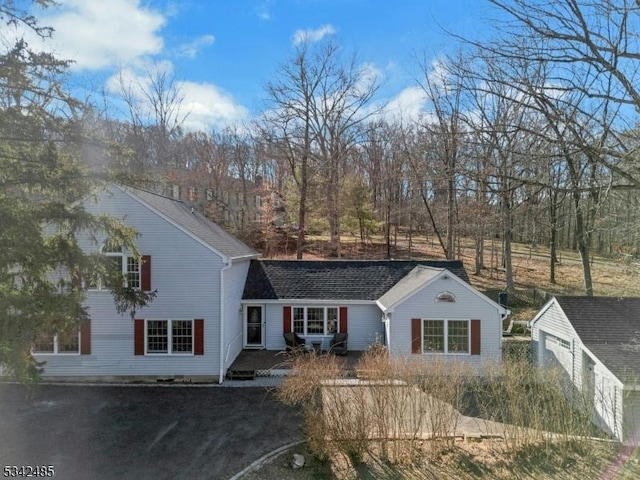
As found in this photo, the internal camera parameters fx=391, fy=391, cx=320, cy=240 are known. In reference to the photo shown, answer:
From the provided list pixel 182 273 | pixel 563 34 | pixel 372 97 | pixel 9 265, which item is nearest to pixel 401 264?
pixel 182 273

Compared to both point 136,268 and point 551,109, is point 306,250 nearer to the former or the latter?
point 136,268

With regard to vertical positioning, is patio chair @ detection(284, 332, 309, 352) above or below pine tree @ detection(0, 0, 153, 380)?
below

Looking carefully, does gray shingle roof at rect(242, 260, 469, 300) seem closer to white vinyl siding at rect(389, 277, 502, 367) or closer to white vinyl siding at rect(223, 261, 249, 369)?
white vinyl siding at rect(223, 261, 249, 369)

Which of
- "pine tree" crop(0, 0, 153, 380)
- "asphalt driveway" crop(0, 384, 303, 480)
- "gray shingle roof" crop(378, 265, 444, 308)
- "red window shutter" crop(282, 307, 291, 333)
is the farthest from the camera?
"red window shutter" crop(282, 307, 291, 333)

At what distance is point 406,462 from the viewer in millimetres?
8891

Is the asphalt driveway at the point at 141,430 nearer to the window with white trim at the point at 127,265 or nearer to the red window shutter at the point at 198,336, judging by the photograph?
the red window shutter at the point at 198,336

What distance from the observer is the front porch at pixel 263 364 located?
45.4ft

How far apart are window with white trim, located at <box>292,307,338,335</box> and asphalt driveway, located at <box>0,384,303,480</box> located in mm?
4301

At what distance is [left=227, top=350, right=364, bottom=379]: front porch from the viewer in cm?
1383

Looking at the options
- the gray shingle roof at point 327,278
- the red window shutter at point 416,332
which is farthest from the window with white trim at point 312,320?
the red window shutter at point 416,332

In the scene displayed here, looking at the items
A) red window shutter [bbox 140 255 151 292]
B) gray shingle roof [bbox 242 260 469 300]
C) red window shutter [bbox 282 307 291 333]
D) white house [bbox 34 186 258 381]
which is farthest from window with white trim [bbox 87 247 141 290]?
red window shutter [bbox 282 307 291 333]

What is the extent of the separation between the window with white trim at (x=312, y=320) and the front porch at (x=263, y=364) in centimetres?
143

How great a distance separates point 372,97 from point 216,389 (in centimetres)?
2480

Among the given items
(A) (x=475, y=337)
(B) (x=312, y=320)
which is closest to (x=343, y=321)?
(B) (x=312, y=320)
